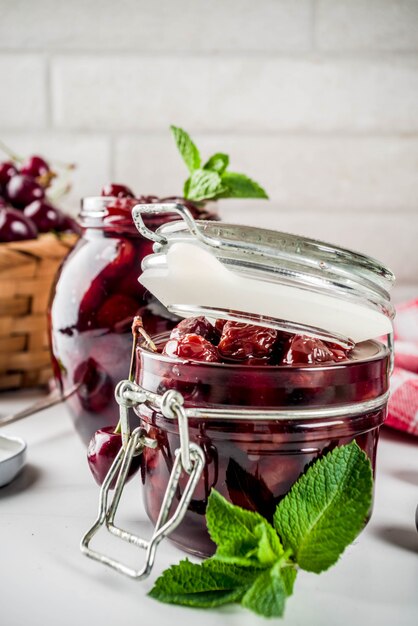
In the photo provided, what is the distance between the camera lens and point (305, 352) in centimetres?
54

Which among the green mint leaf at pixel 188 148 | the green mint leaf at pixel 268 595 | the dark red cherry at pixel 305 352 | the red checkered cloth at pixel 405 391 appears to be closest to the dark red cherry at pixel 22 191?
the green mint leaf at pixel 188 148

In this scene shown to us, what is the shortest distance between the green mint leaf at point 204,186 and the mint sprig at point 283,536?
325mm

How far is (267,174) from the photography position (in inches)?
51.5

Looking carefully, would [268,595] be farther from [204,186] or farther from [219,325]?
[204,186]

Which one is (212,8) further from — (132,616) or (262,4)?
(132,616)

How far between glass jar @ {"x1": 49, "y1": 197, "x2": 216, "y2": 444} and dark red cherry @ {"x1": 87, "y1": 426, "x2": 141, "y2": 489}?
0.48ft

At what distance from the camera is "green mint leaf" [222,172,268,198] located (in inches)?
30.0

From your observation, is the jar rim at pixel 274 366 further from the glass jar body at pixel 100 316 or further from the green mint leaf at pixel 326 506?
the glass jar body at pixel 100 316

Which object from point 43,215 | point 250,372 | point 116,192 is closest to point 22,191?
point 43,215

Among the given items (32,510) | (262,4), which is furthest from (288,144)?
(32,510)

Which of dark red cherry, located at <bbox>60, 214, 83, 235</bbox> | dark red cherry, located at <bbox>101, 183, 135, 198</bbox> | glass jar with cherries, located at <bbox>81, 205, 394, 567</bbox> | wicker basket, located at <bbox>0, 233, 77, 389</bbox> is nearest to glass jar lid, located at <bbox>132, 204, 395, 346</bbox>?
glass jar with cherries, located at <bbox>81, 205, 394, 567</bbox>

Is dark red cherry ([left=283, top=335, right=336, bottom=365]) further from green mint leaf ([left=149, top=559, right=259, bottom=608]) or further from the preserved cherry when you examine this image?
green mint leaf ([left=149, top=559, right=259, bottom=608])

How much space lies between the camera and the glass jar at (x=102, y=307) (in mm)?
740

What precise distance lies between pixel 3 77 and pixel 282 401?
99 cm
